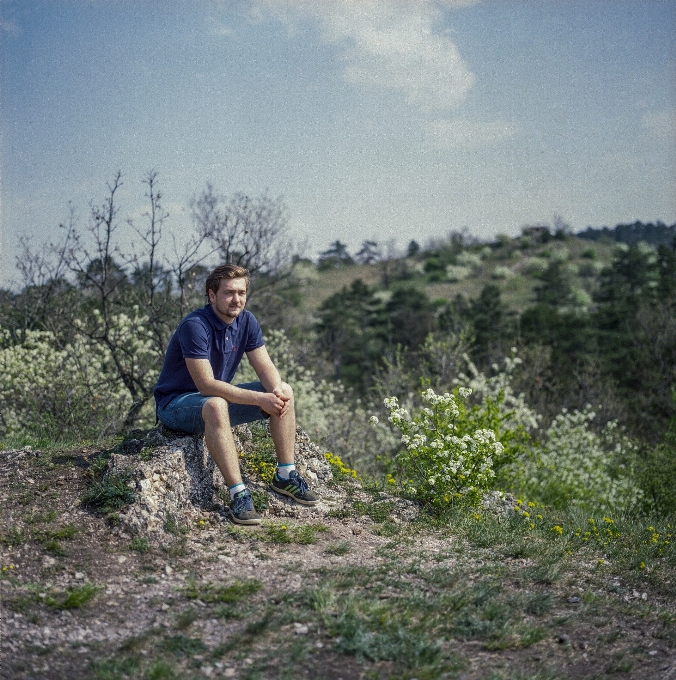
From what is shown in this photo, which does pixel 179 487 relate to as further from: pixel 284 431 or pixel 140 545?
pixel 284 431

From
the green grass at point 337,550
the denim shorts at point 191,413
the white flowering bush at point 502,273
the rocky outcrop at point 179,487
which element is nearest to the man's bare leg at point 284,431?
the denim shorts at point 191,413

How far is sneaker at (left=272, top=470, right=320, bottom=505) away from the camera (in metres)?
5.39

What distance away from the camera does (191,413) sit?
5027mm

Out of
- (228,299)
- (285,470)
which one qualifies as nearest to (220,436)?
(285,470)

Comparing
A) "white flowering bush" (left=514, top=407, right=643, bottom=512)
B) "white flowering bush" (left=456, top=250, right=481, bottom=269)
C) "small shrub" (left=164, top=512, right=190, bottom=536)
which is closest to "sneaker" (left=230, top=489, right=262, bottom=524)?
"small shrub" (left=164, top=512, right=190, bottom=536)

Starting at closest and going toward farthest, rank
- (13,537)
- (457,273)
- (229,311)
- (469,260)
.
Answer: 1. (13,537)
2. (229,311)
3. (457,273)
4. (469,260)

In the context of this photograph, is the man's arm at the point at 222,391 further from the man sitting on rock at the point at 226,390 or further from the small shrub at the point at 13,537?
the small shrub at the point at 13,537

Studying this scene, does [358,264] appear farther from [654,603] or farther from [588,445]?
[654,603]

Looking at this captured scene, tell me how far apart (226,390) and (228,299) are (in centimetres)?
67

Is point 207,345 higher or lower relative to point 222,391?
higher

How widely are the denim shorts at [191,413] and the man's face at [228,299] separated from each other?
22.2 inches

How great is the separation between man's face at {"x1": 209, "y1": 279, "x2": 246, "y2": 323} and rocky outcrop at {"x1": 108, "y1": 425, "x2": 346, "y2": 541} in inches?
37.5

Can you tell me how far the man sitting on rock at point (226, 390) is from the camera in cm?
491

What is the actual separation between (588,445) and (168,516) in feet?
39.5
